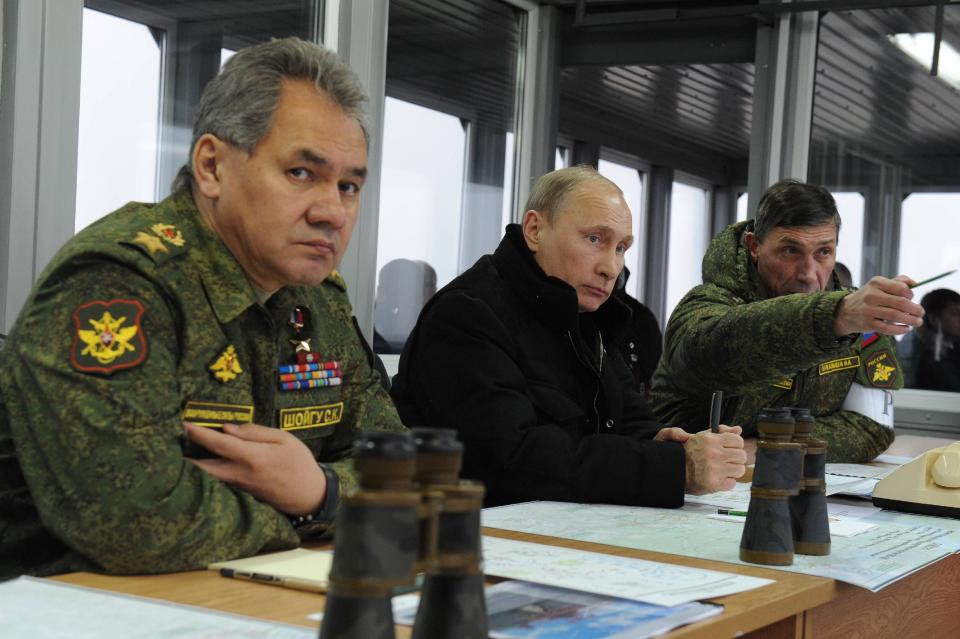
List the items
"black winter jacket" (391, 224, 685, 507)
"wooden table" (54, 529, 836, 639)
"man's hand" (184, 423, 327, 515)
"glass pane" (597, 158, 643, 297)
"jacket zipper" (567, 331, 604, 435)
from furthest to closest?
"glass pane" (597, 158, 643, 297) < "jacket zipper" (567, 331, 604, 435) < "black winter jacket" (391, 224, 685, 507) < "man's hand" (184, 423, 327, 515) < "wooden table" (54, 529, 836, 639)

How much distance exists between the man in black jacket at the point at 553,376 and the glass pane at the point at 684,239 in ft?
22.9

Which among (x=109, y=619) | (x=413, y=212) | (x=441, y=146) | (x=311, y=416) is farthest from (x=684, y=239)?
(x=109, y=619)

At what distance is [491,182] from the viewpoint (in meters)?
5.32

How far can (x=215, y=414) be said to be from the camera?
62.8 inches

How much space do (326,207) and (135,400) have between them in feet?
1.36

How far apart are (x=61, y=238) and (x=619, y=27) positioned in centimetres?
304

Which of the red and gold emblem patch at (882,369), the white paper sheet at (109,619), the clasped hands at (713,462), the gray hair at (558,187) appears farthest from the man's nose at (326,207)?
the red and gold emblem patch at (882,369)

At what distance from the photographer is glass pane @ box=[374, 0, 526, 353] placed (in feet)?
15.3

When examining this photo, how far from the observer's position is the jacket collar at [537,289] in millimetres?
2500

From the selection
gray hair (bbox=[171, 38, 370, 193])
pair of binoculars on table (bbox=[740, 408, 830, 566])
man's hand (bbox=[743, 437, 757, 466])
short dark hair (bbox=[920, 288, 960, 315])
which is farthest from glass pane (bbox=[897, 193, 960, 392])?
gray hair (bbox=[171, 38, 370, 193])

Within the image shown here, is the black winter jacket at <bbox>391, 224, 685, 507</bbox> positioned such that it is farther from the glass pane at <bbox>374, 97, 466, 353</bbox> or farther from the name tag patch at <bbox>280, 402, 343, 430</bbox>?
the glass pane at <bbox>374, 97, 466, 353</bbox>

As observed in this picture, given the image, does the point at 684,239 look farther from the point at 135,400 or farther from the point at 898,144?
the point at 135,400

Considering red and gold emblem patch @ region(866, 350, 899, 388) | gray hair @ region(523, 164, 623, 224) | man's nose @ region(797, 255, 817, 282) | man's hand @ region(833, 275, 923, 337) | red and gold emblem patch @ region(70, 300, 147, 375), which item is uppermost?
gray hair @ region(523, 164, 623, 224)

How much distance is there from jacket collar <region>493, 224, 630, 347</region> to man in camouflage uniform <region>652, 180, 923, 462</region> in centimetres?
40
